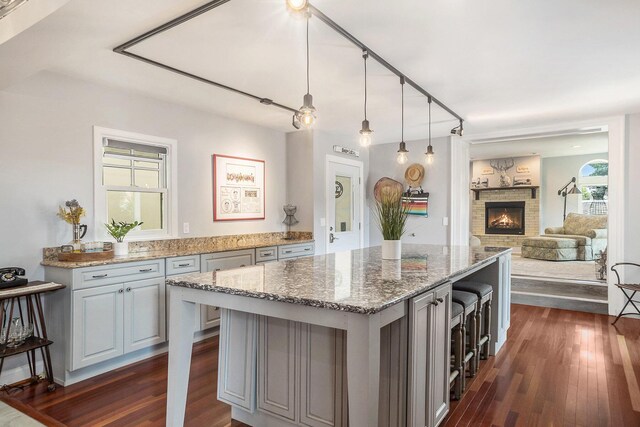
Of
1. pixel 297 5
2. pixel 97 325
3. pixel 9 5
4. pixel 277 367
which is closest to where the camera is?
pixel 297 5

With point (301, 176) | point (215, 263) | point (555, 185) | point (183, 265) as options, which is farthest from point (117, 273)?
point (555, 185)

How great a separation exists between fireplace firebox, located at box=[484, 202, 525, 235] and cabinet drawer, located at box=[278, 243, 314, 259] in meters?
6.86

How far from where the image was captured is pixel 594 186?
913 centimetres

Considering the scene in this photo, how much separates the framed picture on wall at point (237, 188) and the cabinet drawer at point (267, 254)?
2.02 ft

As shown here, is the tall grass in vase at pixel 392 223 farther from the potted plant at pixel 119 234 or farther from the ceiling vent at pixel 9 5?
the ceiling vent at pixel 9 5

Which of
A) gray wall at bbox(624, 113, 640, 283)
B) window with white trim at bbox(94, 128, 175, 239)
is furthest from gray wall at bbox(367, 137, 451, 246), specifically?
window with white trim at bbox(94, 128, 175, 239)

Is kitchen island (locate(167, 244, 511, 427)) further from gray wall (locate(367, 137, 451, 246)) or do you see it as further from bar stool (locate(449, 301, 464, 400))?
gray wall (locate(367, 137, 451, 246))

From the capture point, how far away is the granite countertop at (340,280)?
1.61 meters

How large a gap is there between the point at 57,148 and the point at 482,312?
3727mm

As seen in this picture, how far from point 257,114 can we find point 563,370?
148 inches

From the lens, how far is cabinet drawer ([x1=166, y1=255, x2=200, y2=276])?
338 centimetres

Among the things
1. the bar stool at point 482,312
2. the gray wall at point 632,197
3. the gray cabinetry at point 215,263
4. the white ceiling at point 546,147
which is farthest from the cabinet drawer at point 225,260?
the white ceiling at point 546,147

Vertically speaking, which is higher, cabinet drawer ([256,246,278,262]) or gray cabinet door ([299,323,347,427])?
cabinet drawer ([256,246,278,262])

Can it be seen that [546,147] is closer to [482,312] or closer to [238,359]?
[482,312]
